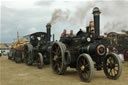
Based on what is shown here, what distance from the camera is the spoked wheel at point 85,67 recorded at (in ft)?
17.8

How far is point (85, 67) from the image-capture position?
5832 mm

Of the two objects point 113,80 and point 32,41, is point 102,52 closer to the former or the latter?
point 113,80

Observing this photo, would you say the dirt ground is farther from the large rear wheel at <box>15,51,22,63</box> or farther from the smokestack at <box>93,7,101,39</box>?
the large rear wheel at <box>15,51,22,63</box>

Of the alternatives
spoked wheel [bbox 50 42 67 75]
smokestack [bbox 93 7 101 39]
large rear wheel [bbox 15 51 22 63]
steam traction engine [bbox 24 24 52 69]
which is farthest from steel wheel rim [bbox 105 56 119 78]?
large rear wheel [bbox 15 51 22 63]

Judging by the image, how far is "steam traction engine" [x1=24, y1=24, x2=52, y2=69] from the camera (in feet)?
33.1

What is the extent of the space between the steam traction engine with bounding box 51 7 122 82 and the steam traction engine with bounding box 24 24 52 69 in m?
2.41

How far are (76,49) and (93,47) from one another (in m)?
1.10

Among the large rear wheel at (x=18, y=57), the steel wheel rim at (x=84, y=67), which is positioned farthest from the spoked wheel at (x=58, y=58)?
the large rear wheel at (x=18, y=57)

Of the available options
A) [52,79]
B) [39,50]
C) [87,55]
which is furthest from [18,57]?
[87,55]

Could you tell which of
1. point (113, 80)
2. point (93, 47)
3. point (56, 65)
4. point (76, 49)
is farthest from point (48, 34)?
point (113, 80)

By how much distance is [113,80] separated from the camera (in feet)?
19.2

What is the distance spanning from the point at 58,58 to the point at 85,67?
199cm

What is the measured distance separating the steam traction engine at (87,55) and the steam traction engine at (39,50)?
2408 millimetres

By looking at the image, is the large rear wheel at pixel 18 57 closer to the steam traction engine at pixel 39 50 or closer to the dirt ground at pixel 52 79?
the steam traction engine at pixel 39 50
